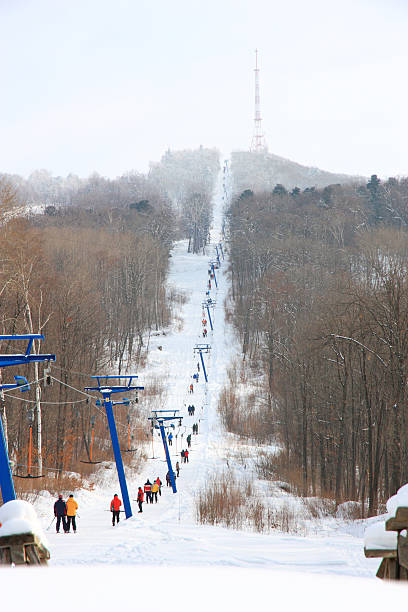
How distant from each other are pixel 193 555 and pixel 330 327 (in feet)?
55.7

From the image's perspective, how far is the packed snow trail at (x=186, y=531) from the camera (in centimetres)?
1120

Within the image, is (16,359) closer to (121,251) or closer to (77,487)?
(77,487)

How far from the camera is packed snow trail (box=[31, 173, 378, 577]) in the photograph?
11203 mm

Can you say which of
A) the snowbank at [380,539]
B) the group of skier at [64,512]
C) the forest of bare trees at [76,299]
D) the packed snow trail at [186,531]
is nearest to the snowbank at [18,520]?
the snowbank at [380,539]

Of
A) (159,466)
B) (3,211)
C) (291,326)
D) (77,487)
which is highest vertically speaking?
(3,211)

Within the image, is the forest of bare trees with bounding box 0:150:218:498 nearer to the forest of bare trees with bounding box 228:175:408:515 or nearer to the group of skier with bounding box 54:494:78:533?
the group of skier with bounding box 54:494:78:533

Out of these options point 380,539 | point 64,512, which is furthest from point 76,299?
point 380,539

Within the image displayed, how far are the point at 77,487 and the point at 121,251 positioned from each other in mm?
49419

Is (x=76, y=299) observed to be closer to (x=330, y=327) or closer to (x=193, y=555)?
(x=330, y=327)

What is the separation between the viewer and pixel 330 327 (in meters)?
27.0

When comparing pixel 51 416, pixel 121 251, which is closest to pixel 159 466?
pixel 51 416

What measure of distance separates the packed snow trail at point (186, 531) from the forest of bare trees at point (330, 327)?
178 inches

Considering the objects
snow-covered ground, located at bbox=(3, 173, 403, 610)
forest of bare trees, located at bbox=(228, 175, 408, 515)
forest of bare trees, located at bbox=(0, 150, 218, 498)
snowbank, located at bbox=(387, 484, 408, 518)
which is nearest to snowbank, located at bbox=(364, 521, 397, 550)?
snowbank, located at bbox=(387, 484, 408, 518)

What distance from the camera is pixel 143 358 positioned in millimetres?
62688
